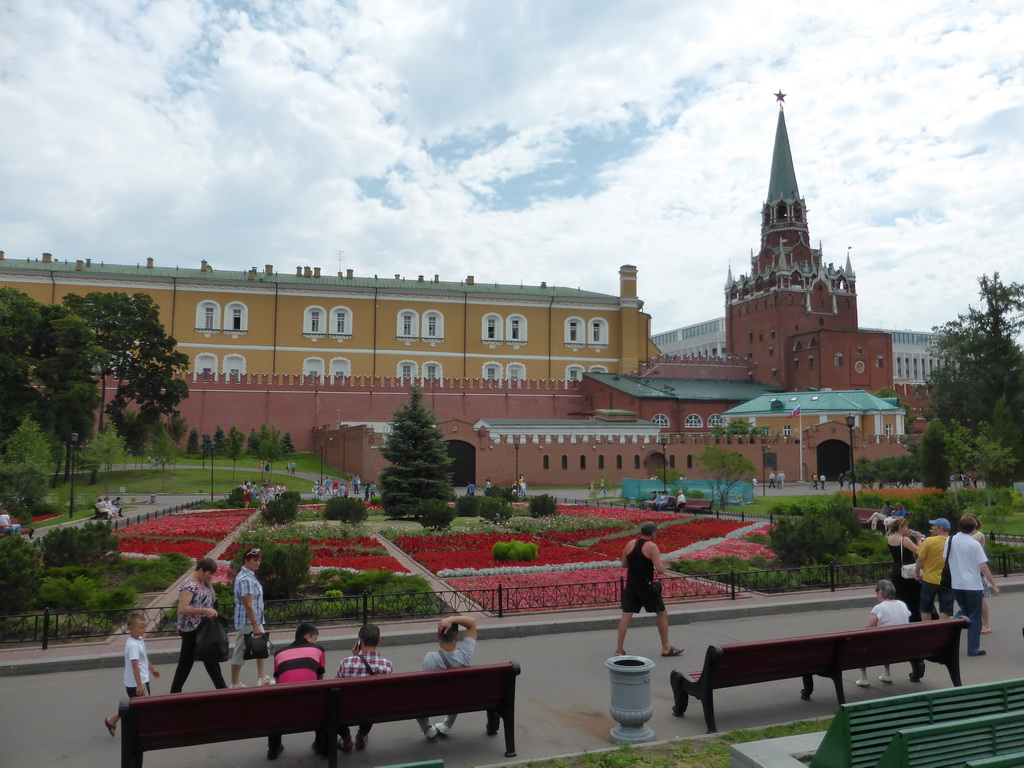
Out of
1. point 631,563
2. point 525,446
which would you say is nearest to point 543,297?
point 525,446

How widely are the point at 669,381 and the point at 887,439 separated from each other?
1552 cm

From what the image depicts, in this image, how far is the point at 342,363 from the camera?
54.6 meters

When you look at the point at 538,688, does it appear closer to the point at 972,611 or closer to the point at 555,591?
the point at 555,591

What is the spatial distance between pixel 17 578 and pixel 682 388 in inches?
1884

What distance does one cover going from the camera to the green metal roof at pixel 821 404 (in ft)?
143

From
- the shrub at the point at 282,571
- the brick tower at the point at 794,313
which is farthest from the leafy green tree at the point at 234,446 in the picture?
the brick tower at the point at 794,313

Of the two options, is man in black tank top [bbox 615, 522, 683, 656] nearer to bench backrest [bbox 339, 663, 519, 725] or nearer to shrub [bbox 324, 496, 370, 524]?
bench backrest [bbox 339, 663, 519, 725]

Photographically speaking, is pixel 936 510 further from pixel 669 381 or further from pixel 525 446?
pixel 669 381

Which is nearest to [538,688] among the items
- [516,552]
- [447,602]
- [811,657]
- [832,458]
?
[811,657]

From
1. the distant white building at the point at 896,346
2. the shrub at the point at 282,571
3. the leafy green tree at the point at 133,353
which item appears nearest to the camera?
the shrub at the point at 282,571

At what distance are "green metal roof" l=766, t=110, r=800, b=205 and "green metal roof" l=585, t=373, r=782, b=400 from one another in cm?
1741

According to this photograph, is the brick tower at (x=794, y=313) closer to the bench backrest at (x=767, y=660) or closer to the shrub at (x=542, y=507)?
the shrub at (x=542, y=507)

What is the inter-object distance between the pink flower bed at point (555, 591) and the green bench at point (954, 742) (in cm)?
545

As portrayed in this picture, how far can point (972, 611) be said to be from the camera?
7.11 m
